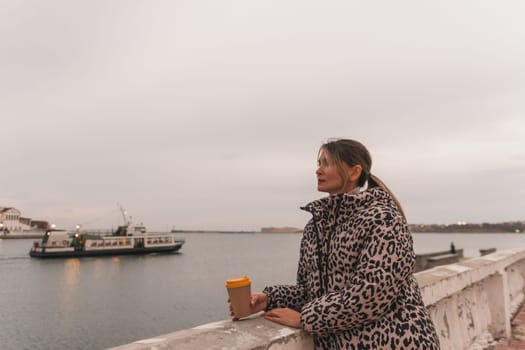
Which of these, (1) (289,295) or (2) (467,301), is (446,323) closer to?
(2) (467,301)

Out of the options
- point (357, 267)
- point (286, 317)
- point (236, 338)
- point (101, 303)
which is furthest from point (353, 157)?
point (101, 303)

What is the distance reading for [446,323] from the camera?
10.0 ft

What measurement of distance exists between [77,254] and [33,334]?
4655 cm

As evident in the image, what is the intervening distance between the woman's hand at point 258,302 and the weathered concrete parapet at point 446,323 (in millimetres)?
53

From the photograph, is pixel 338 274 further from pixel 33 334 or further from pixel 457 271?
pixel 33 334

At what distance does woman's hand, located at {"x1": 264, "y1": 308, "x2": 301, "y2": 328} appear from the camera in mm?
1595

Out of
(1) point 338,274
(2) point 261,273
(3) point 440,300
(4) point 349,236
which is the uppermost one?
(4) point 349,236

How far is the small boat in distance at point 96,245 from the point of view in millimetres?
64562

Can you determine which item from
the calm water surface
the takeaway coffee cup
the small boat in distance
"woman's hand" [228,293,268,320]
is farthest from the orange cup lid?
the small boat in distance

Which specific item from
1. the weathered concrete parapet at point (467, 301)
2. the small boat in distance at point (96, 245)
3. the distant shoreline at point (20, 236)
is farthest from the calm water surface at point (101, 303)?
the distant shoreline at point (20, 236)

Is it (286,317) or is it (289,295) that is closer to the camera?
(286,317)

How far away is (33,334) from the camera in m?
22.2

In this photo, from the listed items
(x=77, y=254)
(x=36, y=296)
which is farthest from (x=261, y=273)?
(x=77, y=254)

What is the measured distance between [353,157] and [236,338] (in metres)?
0.97
